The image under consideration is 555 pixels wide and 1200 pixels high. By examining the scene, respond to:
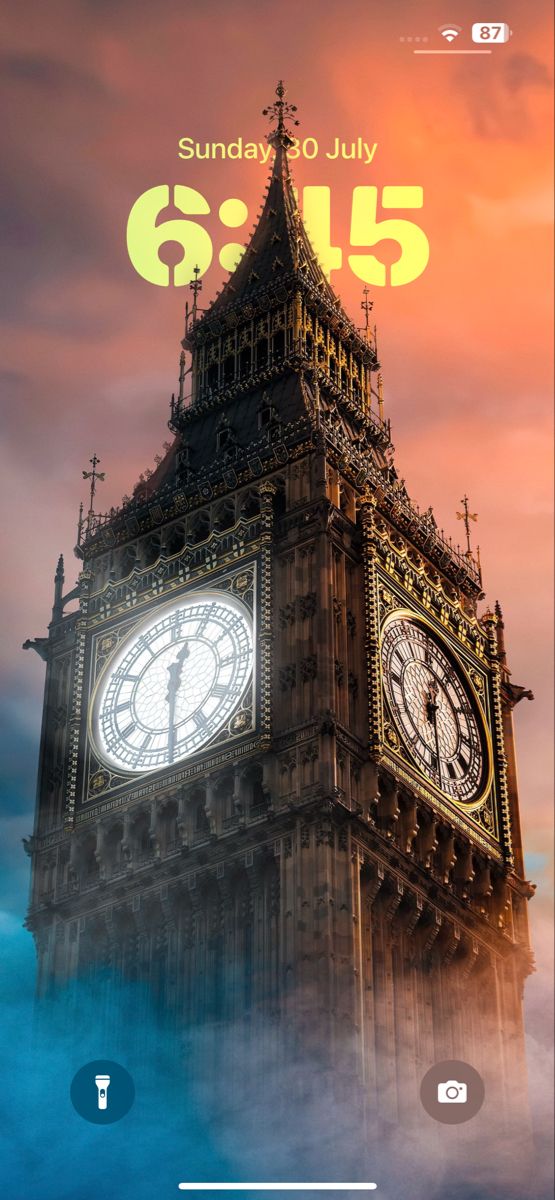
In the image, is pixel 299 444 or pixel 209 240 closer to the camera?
pixel 209 240

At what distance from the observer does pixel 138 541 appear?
47.0m

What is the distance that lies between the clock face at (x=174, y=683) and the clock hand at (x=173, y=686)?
0.02 m

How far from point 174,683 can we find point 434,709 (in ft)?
15.5

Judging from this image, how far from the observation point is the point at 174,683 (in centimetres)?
4297

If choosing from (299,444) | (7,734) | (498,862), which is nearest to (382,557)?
(299,444)

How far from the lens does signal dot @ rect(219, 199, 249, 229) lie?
117 feet

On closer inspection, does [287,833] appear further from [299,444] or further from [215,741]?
[299,444]

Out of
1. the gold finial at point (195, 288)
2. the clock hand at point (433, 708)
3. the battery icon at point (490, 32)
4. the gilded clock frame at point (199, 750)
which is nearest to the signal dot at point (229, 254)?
the gold finial at point (195, 288)

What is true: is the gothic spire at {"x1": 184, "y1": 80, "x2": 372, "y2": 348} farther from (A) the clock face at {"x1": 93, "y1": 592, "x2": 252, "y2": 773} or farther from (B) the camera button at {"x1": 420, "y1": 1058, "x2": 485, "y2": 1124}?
(B) the camera button at {"x1": 420, "y1": 1058, "x2": 485, "y2": 1124}

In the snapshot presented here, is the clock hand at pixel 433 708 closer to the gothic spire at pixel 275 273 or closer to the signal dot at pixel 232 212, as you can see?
the gothic spire at pixel 275 273

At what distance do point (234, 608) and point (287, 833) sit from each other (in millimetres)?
4821

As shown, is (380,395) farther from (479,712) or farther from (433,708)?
(433,708)

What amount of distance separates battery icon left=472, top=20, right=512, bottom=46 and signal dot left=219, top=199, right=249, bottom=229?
14.8 feet

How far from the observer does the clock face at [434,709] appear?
141 feet
